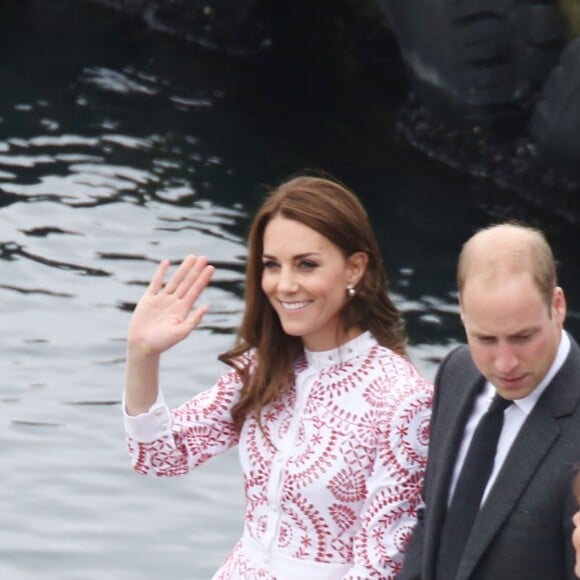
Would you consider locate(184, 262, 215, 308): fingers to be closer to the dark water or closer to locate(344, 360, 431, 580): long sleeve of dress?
locate(344, 360, 431, 580): long sleeve of dress

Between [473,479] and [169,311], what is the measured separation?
3.03 ft

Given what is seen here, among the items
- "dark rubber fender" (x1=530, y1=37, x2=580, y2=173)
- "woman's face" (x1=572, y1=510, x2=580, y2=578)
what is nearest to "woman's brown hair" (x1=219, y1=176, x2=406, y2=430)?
"woman's face" (x1=572, y1=510, x2=580, y2=578)

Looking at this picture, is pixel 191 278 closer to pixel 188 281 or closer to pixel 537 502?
pixel 188 281

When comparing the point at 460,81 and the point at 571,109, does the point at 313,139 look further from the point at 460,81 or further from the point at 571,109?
the point at 571,109

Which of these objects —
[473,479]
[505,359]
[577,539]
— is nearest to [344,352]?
[473,479]

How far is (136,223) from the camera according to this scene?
972 centimetres

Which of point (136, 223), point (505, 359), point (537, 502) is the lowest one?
point (136, 223)

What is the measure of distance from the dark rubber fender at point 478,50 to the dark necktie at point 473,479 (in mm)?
5911

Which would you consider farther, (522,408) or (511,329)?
(522,408)

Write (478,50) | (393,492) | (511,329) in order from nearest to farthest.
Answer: (511,329) < (393,492) < (478,50)

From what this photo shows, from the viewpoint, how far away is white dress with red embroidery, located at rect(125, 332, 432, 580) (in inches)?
160

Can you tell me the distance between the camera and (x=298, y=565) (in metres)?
4.16

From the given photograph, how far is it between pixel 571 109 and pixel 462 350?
17.4 feet

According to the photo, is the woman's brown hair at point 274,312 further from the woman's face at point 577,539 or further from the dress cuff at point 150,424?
the woman's face at point 577,539
